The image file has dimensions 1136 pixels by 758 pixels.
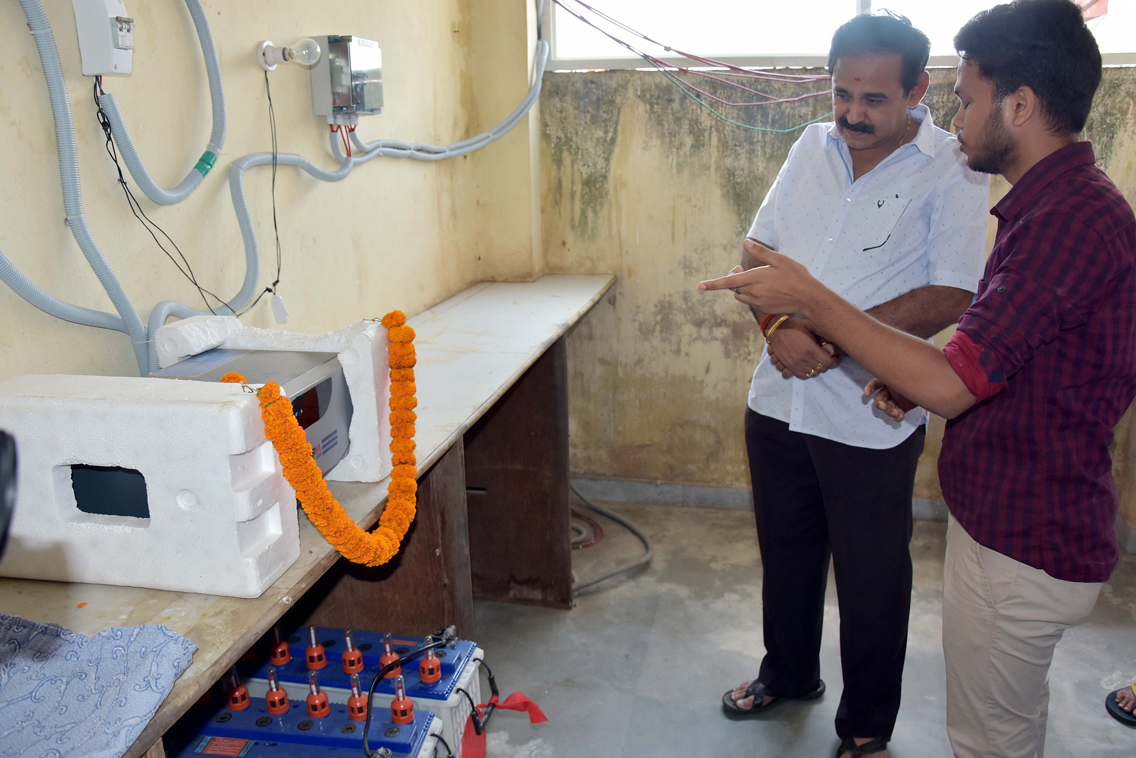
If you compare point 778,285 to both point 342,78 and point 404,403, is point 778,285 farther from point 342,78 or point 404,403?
point 342,78

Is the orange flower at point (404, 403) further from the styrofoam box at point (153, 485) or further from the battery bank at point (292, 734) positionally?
the battery bank at point (292, 734)

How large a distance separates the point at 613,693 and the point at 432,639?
765 millimetres

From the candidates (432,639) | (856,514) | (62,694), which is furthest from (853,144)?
(62,694)

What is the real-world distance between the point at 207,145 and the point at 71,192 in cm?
37

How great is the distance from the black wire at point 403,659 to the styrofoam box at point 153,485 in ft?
1.64

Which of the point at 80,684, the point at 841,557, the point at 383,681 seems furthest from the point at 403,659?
the point at 841,557

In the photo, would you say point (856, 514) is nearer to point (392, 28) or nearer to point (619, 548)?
point (619, 548)

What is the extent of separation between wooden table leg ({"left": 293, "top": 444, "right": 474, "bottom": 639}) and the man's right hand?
2.46 ft

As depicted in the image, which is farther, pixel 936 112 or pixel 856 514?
pixel 936 112

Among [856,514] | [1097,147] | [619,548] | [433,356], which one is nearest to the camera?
[856,514]

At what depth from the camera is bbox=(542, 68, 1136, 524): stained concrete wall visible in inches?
123

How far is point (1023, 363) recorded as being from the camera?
1156mm

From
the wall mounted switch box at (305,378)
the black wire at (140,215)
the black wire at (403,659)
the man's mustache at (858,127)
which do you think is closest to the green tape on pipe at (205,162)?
the black wire at (140,215)

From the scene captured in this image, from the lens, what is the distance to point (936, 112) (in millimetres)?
2928
